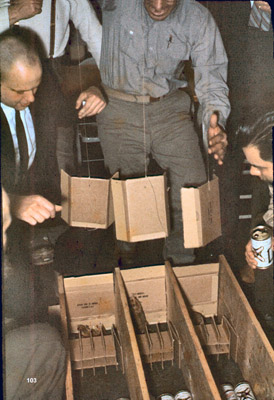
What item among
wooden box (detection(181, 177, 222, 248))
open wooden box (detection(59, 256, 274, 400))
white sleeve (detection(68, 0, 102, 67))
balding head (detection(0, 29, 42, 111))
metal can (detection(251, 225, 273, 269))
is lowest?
open wooden box (detection(59, 256, 274, 400))

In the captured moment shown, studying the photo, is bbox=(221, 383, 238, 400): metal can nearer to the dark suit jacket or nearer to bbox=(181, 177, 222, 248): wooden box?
bbox=(181, 177, 222, 248): wooden box

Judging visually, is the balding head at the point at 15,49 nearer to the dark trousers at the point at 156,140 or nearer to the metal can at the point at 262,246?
the dark trousers at the point at 156,140

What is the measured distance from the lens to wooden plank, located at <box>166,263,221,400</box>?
198cm

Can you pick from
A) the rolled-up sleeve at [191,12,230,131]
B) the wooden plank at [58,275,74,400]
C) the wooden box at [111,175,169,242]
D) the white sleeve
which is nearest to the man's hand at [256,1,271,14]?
the rolled-up sleeve at [191,12,230,131]

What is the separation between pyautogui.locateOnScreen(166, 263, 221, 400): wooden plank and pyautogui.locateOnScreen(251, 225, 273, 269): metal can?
418 millimetres

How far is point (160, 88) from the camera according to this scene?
2.27m

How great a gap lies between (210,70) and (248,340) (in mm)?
1249

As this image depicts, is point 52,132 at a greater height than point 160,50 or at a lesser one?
lesser

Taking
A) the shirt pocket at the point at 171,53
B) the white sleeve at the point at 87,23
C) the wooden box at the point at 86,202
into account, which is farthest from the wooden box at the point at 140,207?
the white sleeve at the point at 87,23

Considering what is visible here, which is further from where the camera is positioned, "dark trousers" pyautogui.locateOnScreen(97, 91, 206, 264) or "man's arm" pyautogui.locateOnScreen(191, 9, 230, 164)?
"dark trousers" pyautogui.locateOnScreen(97, 91, 206, 264)

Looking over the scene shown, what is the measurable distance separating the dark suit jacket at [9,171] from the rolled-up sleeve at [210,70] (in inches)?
33.4

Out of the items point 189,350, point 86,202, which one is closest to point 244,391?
point 189,350

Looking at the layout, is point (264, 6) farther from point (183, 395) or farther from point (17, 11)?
point (183, 395)

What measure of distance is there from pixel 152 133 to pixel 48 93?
525 mm
